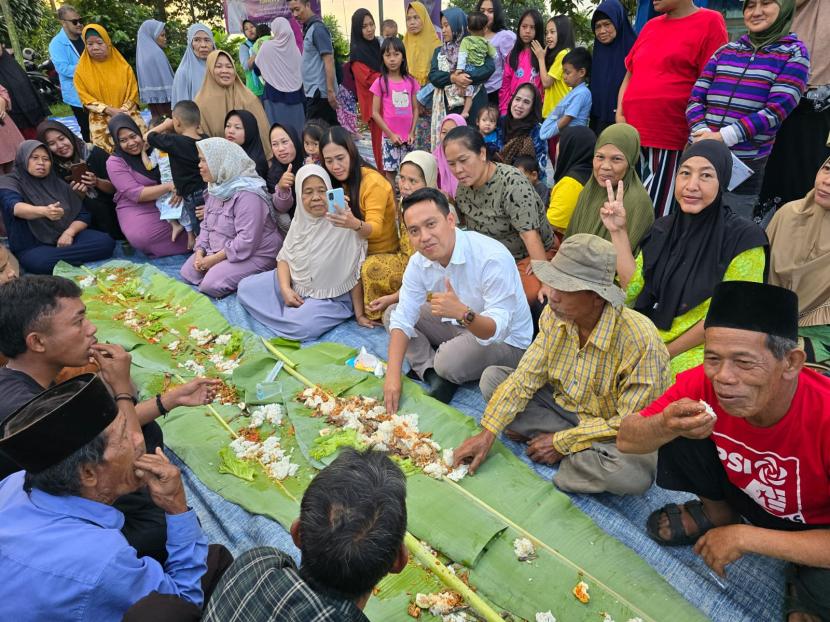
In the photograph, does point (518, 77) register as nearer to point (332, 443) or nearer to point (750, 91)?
point (750, 91)

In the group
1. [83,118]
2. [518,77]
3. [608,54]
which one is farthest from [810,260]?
[83,118]

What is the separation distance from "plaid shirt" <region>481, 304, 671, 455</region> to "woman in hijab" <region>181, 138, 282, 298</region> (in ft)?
11.1

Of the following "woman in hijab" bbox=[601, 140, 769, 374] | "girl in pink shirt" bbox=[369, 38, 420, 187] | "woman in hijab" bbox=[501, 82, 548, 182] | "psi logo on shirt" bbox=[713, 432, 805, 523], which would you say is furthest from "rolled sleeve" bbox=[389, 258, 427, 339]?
"girl in pink shirt" bbox=[369, 38, 420, 187]

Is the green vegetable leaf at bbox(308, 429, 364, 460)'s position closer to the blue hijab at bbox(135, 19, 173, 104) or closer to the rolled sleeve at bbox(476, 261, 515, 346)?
the rolled sleeve at bbox(476, 261, 515, 346)

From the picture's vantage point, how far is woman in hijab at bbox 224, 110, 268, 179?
5.89 meters

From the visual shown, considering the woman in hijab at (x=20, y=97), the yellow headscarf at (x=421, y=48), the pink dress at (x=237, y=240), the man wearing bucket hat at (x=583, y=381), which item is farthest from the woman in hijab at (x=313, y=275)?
the woman in hijab at (x=20, y=97)

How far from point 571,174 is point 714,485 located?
284 cm

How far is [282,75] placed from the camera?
25.7ft

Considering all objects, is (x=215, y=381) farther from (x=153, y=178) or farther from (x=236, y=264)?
(x=153, y=178)

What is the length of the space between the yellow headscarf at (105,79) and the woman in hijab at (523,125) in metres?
5.34

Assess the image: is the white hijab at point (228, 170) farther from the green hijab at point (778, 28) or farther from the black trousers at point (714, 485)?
the black trousers at point (714, 485)

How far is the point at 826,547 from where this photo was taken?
6.17 ft

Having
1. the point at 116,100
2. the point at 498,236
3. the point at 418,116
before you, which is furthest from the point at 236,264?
the point at 116,100

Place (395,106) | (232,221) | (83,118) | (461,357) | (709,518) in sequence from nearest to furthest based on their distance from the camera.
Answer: (709,518)
(461,357)
(232,221)
(395,106)
(83,118)
